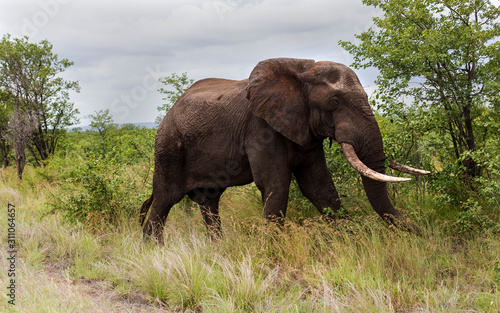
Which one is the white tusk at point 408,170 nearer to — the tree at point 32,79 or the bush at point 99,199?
the bush at point 99,199

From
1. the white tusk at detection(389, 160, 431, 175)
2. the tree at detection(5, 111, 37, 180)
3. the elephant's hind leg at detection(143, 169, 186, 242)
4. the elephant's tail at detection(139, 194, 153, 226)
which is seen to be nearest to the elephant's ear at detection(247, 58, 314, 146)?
the white tusk at detection(389, 160, 431, 175)

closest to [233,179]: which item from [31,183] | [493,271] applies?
[493,271]

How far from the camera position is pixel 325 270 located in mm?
4609

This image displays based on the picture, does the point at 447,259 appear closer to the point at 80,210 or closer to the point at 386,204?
the point at 386,204

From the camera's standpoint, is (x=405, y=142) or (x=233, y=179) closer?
(x=233, y=179)

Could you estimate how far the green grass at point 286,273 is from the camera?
422 centimetres

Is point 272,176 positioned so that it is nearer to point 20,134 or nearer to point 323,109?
point 323,109

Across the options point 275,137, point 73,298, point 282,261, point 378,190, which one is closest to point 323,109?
point 275,137

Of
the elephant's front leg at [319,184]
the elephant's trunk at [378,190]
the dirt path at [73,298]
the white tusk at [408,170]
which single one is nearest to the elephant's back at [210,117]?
the elephant's front leg at [319,184]

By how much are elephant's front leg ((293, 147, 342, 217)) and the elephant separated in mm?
13

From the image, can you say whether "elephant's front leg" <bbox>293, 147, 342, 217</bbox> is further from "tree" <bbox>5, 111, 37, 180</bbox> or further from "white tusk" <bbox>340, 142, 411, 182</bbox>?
"tree" <bbox>5, 111, 37, 180</bbox>

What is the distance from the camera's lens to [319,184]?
5.90 m

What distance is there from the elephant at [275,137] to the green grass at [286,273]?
17.3 inches

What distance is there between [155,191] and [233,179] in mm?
1350
